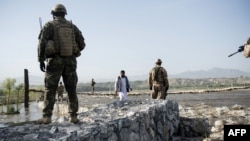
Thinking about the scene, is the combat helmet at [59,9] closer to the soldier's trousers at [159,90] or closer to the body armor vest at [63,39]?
the body armor vest at [63,39]

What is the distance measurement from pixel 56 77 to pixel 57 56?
0.38 m

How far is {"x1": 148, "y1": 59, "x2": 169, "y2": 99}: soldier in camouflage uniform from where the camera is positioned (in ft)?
37.6

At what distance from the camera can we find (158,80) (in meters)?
11.5

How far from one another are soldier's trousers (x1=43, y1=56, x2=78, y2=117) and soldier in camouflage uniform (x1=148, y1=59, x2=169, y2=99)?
19.1 feet

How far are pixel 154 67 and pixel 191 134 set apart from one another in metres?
2.68

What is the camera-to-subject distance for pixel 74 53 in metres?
6.09

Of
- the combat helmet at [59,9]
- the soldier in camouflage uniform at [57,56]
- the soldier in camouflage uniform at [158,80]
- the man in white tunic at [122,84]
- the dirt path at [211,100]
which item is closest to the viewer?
the soldier in camouflage uniform at [57,56]

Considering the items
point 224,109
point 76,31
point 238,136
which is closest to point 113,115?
point 76,31

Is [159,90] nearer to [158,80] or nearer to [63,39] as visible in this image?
[158,80]

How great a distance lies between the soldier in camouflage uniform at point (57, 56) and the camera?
18.7 feet

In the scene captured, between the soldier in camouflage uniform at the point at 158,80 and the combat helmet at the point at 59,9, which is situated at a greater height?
the combat helmet at the point at 59,9

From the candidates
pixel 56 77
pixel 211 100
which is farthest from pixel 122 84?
pixel 211 100

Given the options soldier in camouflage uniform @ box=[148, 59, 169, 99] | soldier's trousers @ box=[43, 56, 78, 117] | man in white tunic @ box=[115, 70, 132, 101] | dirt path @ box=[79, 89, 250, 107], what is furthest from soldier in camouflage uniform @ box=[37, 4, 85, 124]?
dirt path @ box=[79, 89, 250, 107]

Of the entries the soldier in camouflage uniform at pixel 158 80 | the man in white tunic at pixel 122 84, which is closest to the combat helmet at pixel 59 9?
the soldier in camouflage uniform at pixel 158 80
